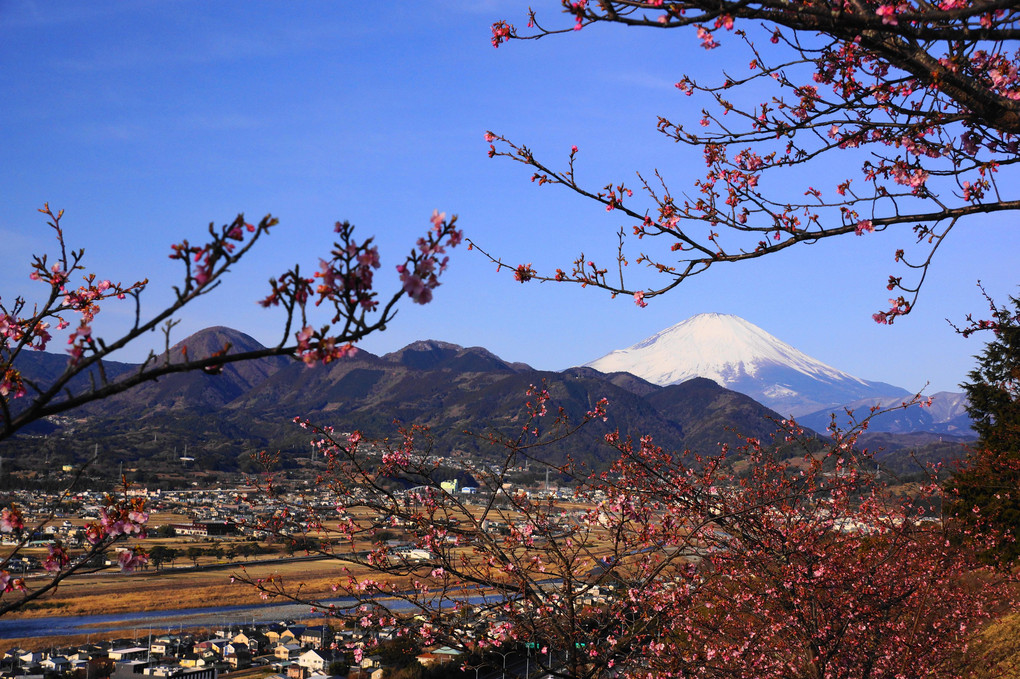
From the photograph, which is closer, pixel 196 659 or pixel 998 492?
pixel 998 492

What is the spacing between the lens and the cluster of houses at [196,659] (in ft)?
73.9

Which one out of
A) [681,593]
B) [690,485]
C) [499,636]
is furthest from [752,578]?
[499,636]

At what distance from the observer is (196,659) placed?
24531mm

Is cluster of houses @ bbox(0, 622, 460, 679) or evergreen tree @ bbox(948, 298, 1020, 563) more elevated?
evergreen tree @ bbox(948, 298, 1020, 563)

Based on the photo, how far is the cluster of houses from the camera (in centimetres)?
2252

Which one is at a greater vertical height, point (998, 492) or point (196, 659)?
point (998, 492)

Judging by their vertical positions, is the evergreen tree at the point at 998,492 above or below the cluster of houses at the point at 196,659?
above

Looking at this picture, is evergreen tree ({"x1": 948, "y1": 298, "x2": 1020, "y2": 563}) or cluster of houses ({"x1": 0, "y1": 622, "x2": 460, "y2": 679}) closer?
evergreen tree ({"x1": 948, "y1": 298, "x2": 1020, "y2": 563})

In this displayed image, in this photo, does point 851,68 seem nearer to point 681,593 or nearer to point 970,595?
point 681,593

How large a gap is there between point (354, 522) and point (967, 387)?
2040 cm

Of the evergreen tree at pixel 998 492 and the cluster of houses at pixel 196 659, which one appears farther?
the cluster of houses at pixel 196 659

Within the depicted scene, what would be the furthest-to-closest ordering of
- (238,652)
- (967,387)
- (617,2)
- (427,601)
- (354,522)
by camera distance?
(238,652), (967,387), (354,522), (427,601), (617,2)

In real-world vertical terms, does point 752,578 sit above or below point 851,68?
below

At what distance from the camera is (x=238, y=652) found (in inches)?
1038
